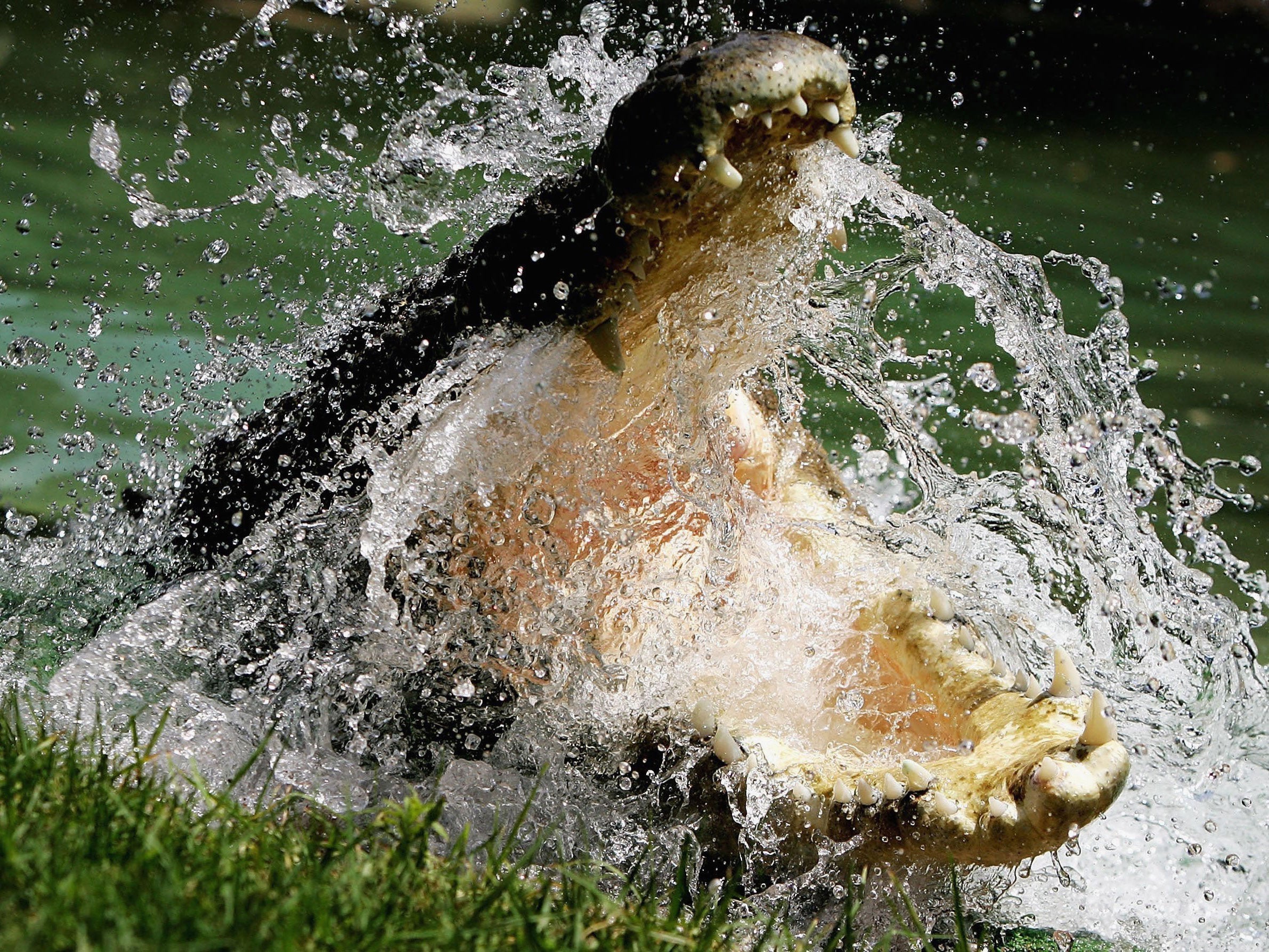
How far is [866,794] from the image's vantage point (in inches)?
69.2

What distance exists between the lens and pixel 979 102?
7645 mm

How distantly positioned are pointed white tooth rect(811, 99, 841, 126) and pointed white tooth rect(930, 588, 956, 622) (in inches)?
34.2

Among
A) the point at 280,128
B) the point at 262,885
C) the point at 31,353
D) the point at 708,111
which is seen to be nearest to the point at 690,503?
the point at 708,111

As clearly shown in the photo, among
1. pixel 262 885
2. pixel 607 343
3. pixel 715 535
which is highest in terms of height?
pixel 607 343

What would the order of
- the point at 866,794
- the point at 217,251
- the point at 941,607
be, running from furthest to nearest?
1. the point at 217,251
2. the point at 941,607
3. the point at 866,794

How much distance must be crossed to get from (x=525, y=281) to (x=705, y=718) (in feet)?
2.56

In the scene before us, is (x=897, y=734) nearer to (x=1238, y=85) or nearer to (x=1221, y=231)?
(x=1221, y=231)

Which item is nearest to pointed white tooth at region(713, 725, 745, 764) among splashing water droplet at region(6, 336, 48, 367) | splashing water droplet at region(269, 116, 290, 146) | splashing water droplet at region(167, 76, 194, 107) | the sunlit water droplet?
splashing water droplet at region(269, 116, 290, 146)

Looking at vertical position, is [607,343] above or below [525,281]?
below

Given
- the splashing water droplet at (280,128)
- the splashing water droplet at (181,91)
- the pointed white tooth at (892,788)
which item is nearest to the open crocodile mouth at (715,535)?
the pointed white tooth at (892,788)

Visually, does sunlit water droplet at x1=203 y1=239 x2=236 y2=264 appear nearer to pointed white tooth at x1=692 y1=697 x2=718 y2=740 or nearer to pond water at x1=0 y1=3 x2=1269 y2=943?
pond water at x1=0 y1=3 x2=1269 y2=943

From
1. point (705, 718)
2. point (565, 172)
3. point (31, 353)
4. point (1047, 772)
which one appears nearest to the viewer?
point (1047, 772)

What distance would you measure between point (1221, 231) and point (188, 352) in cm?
548

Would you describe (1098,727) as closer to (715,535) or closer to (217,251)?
(715,535)
